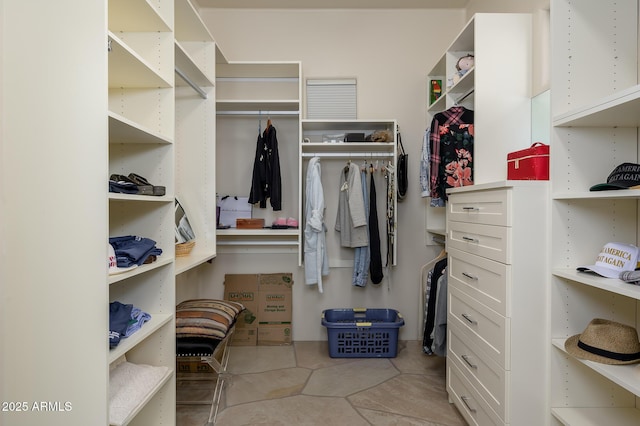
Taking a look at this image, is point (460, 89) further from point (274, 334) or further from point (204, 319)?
point (274, 334)

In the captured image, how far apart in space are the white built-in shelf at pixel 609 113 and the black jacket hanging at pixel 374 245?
186cm

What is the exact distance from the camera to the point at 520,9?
2.57 meters

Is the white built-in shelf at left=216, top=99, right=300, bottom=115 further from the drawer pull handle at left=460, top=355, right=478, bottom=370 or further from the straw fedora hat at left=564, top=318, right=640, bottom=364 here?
the straw fedora hat at left=564, top=318, right=640, bottom=364

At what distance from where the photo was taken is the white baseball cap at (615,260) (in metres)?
1.43

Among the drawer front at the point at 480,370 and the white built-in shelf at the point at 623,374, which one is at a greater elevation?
the white built-in shelf at the point at 623,374

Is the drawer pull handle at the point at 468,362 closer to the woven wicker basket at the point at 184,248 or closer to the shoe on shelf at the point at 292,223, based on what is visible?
the shoe on shelf at the point at 292,223

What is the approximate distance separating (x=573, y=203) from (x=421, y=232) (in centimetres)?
199

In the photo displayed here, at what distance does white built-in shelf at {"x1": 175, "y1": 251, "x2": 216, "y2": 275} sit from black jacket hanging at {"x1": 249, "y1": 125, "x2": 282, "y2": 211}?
0.63 meters

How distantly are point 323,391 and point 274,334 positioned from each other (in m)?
1.02

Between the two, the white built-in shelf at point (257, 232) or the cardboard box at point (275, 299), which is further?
the cardboard box at point (275, 299)

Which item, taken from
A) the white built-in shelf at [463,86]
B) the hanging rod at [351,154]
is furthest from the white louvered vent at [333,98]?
the white built-in shelf at [463,86]

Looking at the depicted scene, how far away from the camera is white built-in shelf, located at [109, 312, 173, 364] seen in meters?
1.48

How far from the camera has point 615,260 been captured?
1.48 m

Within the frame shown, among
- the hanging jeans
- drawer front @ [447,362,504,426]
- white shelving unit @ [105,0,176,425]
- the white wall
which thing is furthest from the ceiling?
drawer front @ [447,362,504,426]
